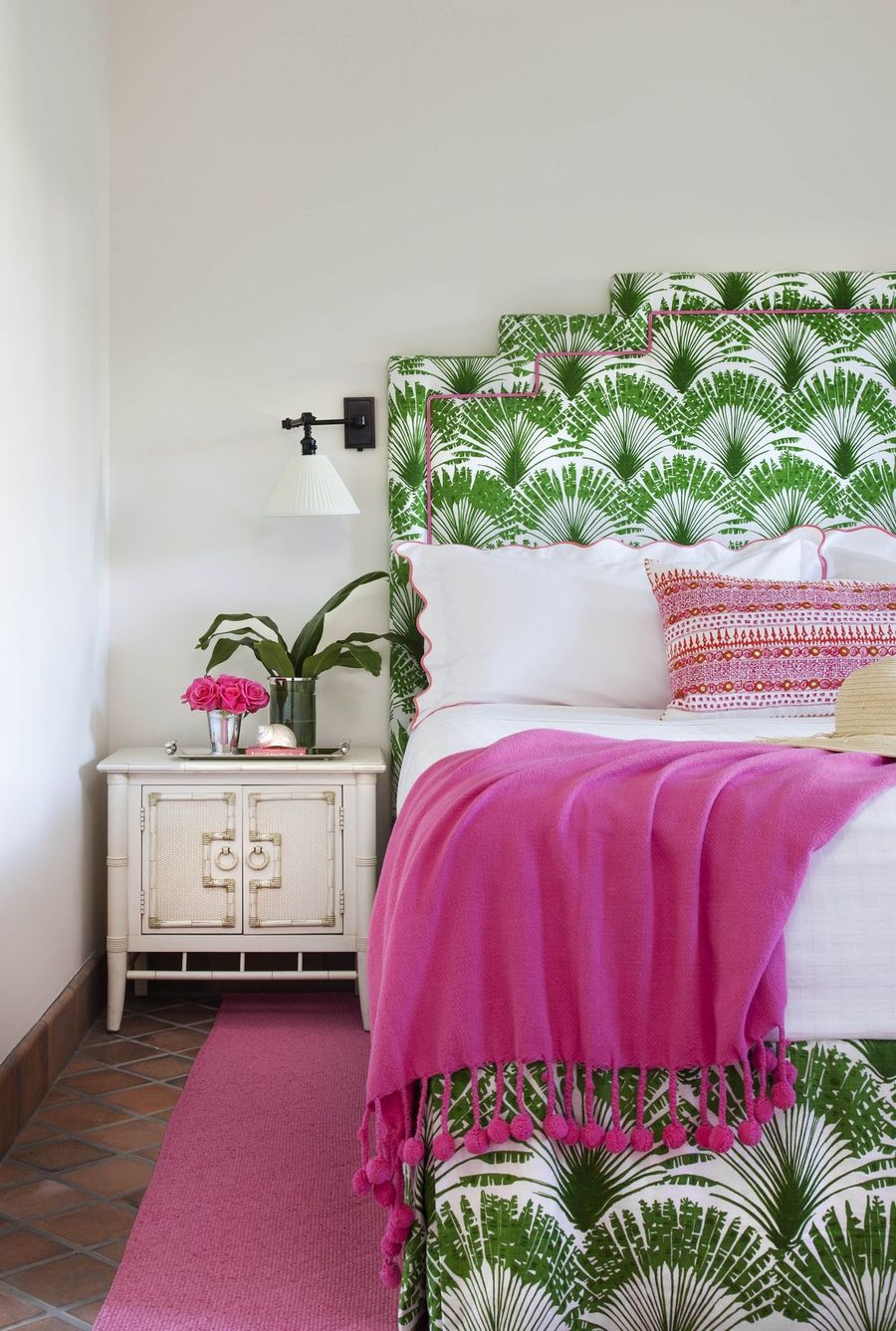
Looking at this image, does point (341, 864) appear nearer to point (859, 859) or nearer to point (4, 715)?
point (4, 715)

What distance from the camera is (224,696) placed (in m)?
2.76

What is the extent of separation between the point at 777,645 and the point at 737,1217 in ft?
4.43

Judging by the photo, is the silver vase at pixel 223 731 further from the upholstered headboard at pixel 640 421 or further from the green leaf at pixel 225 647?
the upholstered headboard at pixel 640 421

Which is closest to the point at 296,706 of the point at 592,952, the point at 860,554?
the point at 860,554

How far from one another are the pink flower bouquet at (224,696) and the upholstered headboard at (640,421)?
55 centimetres

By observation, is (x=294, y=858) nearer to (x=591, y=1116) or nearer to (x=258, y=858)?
(x=258, y=858)

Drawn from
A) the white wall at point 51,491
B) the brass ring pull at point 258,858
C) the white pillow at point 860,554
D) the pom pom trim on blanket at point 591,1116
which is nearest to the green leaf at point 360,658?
the brass ring pull at point 258,858

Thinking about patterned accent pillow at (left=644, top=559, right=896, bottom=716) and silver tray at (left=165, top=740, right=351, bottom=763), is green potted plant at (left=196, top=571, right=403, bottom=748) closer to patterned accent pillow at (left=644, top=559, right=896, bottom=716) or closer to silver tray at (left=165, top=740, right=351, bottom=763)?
silver tray at (left=165, top=740, right=351, bottom=763)

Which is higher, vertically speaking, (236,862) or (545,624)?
(545,624)

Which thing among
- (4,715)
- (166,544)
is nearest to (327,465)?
(166,544)

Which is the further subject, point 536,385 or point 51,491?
point 536,385

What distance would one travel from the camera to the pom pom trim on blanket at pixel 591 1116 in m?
1.29

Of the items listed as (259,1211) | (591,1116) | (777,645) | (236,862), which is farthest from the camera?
A: (236,862)

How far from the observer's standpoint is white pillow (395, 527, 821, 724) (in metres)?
2.72
